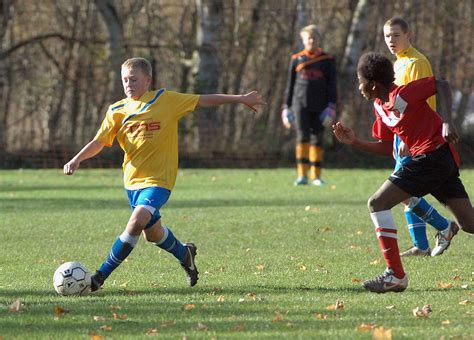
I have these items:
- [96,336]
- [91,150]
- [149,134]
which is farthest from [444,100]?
[96,336]

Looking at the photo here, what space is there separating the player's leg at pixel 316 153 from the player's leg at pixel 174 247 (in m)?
8.75

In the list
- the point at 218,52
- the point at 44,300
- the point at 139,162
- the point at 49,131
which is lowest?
the point at 49,131

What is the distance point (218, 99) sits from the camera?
Answer: 329 inches

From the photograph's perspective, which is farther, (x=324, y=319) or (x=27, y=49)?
(x=27, y=49)

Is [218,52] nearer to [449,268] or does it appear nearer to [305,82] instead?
[305,82]

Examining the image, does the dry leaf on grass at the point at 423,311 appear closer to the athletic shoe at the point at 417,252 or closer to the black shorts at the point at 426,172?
the black shorts at the point at 426,172

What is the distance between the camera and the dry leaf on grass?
665cm

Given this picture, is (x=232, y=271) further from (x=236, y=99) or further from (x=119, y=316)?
(x=119, y=316)

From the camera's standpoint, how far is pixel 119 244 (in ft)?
26.2

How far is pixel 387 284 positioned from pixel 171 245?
1.63m

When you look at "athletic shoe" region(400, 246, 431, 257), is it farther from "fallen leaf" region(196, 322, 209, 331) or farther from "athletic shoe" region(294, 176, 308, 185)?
"athletic shoe" region(294, 176, 308, 185)

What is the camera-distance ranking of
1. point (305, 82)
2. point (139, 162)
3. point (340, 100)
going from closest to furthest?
1. point (139, 162)
2. point (305, 82)
3. point (340, 100)

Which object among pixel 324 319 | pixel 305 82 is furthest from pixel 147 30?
pixel 324 319

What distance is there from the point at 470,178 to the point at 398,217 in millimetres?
5769
